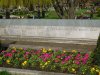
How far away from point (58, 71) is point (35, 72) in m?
0.68

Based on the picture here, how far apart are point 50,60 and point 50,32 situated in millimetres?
6029

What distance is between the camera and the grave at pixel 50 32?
46.0ft

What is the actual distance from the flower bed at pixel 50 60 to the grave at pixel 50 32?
12.4 feet

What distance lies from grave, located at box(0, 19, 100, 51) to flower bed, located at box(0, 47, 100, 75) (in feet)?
12.4

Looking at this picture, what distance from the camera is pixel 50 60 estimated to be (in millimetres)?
8906

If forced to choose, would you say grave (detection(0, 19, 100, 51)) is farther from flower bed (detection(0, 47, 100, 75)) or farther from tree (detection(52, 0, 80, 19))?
flower bed (detection(0, 47, 100, 75))

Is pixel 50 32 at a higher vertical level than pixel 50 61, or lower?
lower

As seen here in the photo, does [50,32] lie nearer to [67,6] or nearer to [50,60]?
[67,6]

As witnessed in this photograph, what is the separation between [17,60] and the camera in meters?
9.16

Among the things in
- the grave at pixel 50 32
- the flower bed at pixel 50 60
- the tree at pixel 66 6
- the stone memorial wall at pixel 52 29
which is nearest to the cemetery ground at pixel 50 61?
the flower bed at pixel 50 60

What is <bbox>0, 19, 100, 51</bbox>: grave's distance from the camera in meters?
14.0

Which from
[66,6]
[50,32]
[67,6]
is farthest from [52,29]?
[66,6]

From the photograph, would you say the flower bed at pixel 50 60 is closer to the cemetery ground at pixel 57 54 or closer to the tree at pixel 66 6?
the cemetery ground at pixel 57 54

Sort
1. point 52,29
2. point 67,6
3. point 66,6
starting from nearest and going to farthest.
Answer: point 52,29, point 67,6, point 66,6
